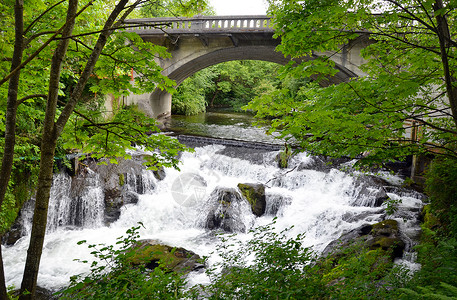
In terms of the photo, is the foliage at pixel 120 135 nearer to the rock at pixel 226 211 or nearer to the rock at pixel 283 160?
the rock at pixel 226 211

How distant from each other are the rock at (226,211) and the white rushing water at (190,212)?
0.44 feet

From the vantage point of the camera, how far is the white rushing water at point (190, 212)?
23.7 ft

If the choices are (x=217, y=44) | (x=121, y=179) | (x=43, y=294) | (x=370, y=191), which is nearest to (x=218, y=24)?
(x=217, y=44)

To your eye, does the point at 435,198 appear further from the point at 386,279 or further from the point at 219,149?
the point at 219,149

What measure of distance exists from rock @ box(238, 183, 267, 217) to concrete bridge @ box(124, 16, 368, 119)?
7087 mm

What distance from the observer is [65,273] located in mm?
6469

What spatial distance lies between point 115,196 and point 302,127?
7.45 m

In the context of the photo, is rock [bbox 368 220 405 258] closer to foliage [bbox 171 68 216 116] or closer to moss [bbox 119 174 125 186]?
moss [bbox 119 174 125 186]

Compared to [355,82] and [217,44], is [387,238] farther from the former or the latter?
[217,44]

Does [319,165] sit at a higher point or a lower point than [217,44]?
lower

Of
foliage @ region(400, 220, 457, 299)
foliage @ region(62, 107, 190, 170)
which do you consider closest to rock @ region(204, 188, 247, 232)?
foliage @ region(400, 220, 457, 299)

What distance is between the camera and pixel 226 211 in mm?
9031

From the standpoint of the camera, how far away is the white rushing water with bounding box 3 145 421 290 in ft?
23.7

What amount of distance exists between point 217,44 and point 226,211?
10.3 m
